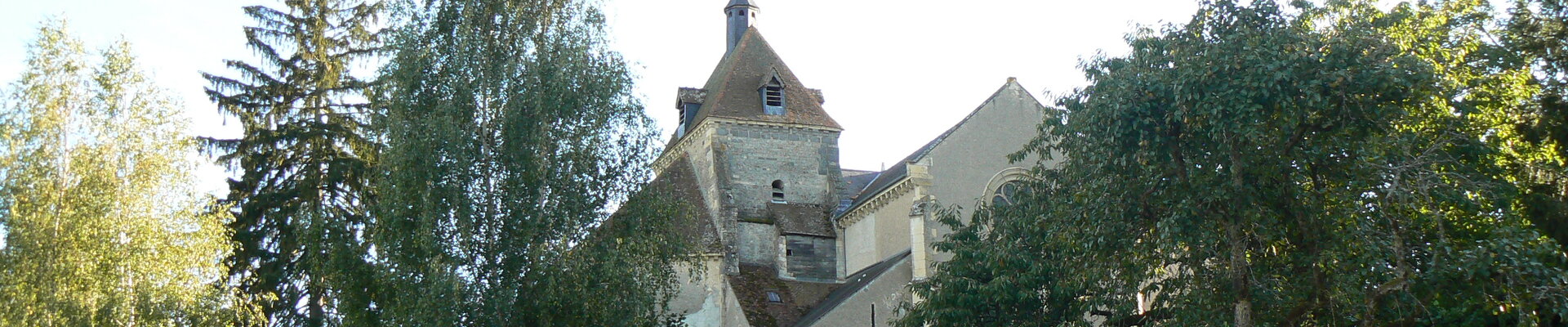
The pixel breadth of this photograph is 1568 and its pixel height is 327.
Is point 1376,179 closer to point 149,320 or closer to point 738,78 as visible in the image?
point 149,320

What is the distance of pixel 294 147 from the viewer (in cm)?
2606

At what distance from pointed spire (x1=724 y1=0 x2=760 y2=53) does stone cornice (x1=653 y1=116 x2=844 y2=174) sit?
3.28 meters

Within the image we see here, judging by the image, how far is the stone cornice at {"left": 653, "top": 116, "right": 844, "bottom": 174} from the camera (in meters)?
33.1

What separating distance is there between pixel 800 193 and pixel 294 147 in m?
12.2

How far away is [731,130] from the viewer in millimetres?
33156

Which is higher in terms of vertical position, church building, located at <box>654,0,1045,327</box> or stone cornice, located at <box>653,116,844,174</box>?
stone cornice, located at <box>653,116,844,174</box>

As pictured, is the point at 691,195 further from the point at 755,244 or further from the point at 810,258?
the point at 810,258

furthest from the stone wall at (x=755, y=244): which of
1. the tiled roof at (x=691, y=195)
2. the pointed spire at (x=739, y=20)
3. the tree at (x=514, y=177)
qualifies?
the tree at (x=514, y=177)

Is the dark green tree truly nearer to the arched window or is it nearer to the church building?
the church building

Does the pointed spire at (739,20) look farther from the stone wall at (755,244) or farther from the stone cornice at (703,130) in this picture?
the stone wall at (755,244)

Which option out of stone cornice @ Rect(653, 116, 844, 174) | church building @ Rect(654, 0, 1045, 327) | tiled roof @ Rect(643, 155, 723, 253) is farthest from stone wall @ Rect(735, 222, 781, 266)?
stone cornice @ Rect(653, 116, 844, 174)

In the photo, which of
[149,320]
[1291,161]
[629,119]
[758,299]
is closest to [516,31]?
[629,119]

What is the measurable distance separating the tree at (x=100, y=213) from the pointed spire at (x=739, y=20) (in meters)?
18.0

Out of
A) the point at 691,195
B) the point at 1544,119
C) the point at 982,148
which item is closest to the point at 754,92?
the point at 691,195
